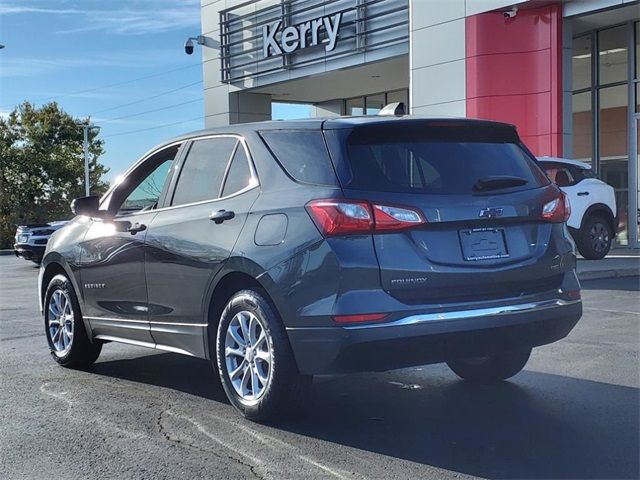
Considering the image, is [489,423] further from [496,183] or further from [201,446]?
[201,446]

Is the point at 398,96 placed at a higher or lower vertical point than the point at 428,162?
higher

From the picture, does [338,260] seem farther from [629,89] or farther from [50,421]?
[629,89]

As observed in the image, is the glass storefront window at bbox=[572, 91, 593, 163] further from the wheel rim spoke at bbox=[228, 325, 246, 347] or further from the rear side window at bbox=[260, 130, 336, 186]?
the wheel rim spoke at bbox=[228, 325, 246, 347]

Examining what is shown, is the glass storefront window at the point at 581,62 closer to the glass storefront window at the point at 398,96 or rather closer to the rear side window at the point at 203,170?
the glass storefront window at the point at 398,96

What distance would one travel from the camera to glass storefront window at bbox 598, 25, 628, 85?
59.8 feet

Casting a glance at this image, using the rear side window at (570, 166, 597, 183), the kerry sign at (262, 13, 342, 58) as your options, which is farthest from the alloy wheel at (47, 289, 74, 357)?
the kerry sign at (262, 13, 342, 58)

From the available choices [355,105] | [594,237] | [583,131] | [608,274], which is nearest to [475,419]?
[608,274]

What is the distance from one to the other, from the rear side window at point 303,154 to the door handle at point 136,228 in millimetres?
1233

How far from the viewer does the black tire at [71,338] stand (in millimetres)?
6391

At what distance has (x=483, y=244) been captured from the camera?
438 centimetres

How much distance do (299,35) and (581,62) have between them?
7620 millimetres

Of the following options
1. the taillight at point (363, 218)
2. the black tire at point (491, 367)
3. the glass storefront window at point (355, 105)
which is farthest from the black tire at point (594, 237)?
the glass storefront window at point (355, 105)

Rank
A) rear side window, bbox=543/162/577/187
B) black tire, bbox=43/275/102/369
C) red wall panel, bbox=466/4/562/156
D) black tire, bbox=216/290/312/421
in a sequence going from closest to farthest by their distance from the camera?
black tire, bbox=216/290/312/421 → black tire, bbox=43/275/102/369 → rear side window, bbox=543/162/577/187 → red wall panel, bbox=466/4/562/156

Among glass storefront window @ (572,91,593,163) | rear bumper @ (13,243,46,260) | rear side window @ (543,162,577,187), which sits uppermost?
glass storefront window @ (572,91,593,163)
